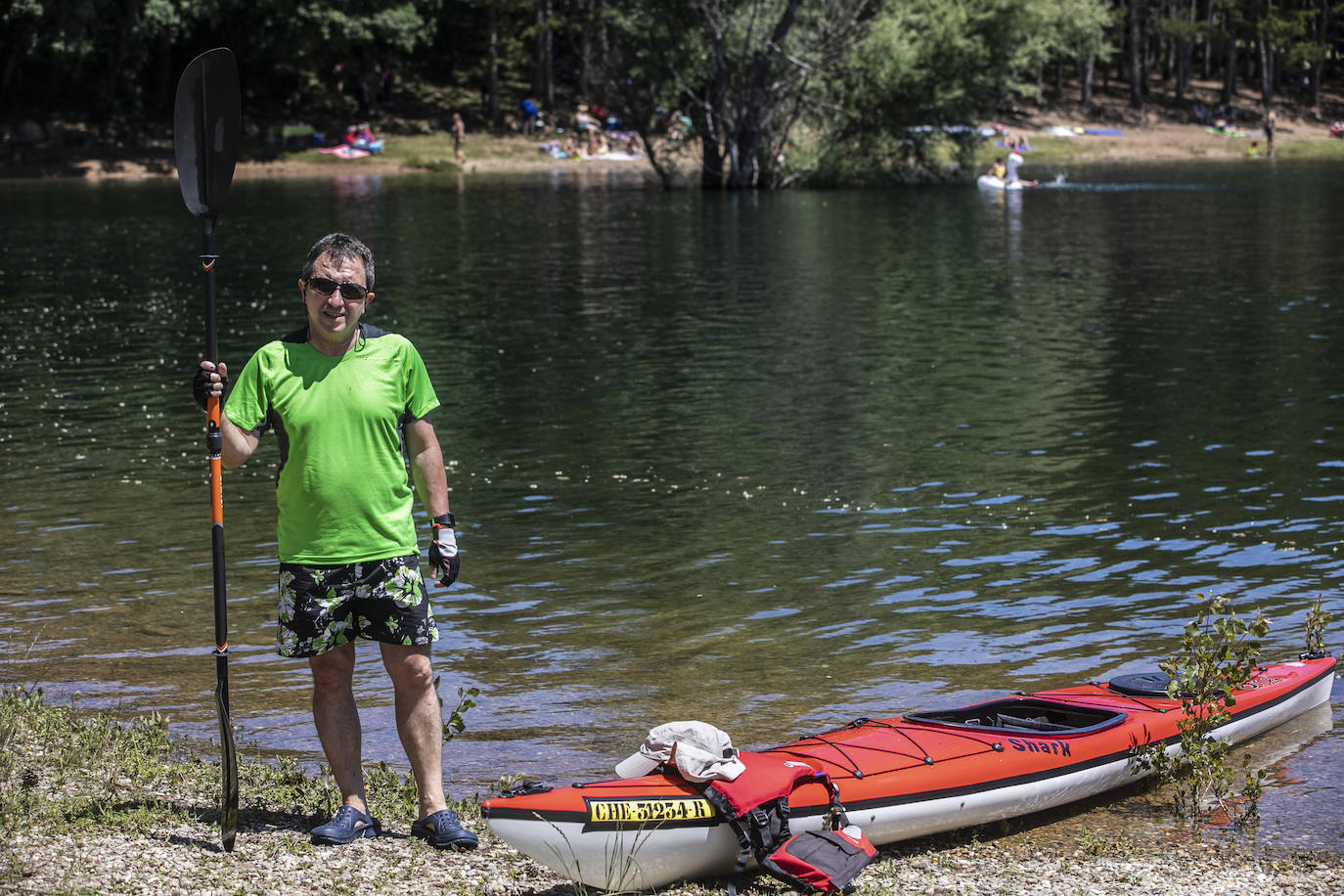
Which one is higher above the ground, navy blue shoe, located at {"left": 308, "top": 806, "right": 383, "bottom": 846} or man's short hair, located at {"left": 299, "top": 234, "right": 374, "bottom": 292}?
man's short hair, located at {"left": 299, "top": 234, "right": 374, "bottom": 292}

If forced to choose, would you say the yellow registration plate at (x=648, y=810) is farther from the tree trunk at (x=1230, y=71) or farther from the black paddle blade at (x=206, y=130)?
the tree trunk at (x=1230, y=71)

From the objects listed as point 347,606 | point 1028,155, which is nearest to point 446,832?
point 347,606

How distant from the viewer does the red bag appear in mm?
5723

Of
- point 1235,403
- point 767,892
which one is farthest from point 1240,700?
point 1235,403

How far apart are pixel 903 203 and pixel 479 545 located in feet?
123

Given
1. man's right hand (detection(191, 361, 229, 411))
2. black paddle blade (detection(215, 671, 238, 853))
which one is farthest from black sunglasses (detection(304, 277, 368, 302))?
black paddle blade (detection(215, 671, 238, 853))

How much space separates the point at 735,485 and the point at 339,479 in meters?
8.52

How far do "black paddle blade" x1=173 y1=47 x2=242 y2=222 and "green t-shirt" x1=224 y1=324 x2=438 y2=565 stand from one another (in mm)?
1211

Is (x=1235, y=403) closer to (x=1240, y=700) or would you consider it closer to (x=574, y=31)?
(x=1240, y=700)

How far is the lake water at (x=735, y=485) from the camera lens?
915 centimetres

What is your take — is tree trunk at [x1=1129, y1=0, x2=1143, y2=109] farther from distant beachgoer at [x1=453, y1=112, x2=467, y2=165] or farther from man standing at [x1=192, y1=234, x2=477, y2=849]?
man standing at [x1=192, y1=234, x2=477, y2=849]

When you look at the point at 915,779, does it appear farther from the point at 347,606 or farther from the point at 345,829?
the point at 347,606

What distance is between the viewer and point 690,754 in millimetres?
6004

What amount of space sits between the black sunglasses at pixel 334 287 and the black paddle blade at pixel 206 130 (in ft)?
3.62
